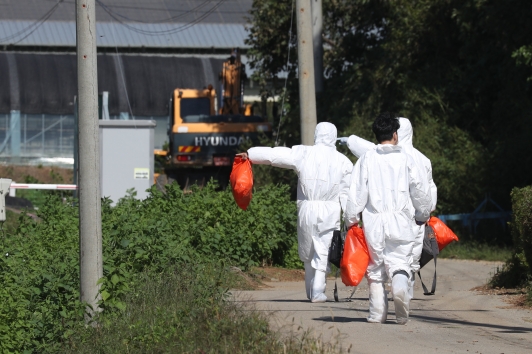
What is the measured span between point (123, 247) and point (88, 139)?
7.51ft

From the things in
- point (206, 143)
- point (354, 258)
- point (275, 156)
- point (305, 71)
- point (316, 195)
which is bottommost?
point (354, 258)

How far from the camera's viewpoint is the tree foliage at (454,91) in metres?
18.0

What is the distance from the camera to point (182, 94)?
2661cm

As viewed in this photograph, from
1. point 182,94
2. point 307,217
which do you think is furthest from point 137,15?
point 307,217

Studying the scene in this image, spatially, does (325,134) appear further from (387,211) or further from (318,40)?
(318,40)

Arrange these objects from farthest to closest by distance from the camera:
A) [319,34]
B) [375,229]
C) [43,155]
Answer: [43,155] < [319,34] < [375,229]

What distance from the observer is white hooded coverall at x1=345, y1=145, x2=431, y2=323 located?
23.9 ft

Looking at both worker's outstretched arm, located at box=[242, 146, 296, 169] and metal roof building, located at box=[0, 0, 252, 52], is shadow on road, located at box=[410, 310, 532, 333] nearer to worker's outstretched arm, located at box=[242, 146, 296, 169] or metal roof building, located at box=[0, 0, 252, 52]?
worker's outstretched arm, located at box=[242, 146, 296, 169]

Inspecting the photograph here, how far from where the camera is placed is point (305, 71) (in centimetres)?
1252

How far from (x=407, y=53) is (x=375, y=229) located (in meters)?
15.0

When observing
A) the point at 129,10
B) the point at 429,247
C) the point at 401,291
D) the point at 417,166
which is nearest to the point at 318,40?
the point at 429,247

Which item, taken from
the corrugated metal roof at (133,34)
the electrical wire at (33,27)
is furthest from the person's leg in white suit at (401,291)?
the electrical wire at (33,27)

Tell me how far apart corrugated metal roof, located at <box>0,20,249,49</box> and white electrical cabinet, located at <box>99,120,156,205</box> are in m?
21.4

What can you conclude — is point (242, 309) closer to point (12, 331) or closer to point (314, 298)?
point (314, 298)
